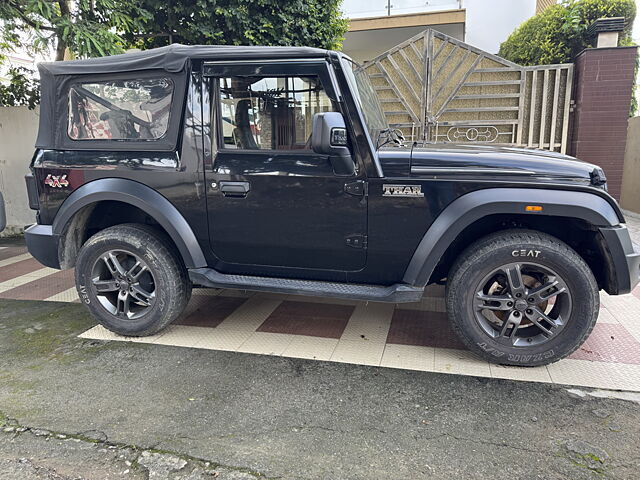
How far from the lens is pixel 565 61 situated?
24.0 feet

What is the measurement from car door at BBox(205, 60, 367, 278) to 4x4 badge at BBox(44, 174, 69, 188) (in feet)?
4.00

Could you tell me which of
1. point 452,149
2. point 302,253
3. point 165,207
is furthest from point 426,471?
point 165,207

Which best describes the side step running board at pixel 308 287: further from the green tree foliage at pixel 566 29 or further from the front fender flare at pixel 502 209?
the green tree foliage at pixel 566 29

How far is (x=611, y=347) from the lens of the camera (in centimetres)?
335

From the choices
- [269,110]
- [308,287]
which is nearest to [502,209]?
[308,287]

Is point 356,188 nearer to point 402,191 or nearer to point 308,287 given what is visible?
point 402,191

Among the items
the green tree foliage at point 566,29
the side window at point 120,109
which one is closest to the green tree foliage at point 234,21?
the side window at point 120,109

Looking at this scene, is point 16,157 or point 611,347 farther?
point 16,157

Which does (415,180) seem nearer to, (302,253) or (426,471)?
(302,253)

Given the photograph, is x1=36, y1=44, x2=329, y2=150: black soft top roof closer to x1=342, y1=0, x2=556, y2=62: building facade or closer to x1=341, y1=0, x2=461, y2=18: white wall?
x1=342, y1=0, x2=556, y2=62: building facade

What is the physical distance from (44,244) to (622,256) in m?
4.17

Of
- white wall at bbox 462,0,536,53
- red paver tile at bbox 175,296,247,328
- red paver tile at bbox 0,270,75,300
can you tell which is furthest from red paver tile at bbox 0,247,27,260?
white wall at bbox 462,0,536,53

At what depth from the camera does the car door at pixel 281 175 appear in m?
3.05

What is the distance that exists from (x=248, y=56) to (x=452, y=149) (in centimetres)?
154
